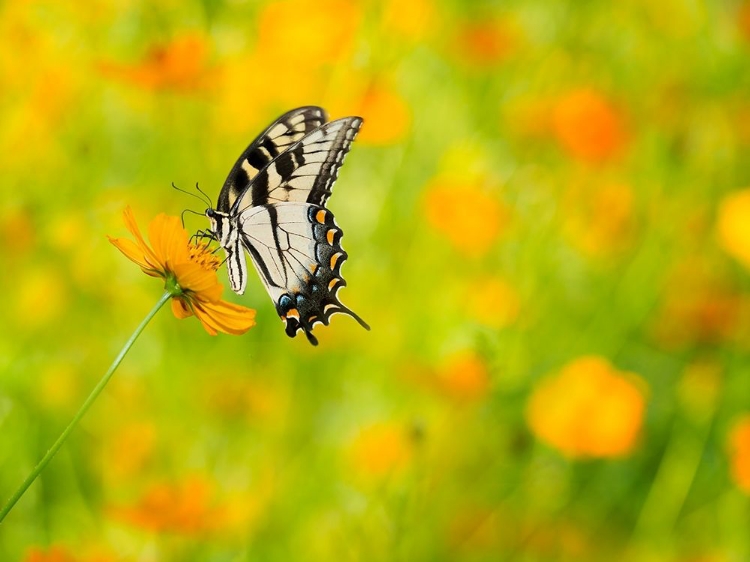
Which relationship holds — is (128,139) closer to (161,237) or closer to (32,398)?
(32,398)

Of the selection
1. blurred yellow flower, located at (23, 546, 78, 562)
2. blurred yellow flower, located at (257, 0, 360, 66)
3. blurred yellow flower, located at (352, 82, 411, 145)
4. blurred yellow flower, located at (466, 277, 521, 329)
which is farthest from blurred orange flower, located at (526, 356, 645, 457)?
blurred yellow flower, located at (23, 546, 78, 562)

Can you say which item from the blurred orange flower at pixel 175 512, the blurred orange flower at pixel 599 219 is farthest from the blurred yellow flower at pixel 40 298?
the blurred orange flower at pixel 599 219

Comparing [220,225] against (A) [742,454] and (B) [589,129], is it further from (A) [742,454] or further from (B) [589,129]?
(B) [589,129]

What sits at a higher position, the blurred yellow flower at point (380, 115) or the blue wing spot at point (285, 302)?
the blurred yellow flower at point (380, 115)

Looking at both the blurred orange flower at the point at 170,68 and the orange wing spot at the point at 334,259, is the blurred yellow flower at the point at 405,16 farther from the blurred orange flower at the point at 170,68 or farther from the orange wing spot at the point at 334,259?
the orange wing spot at the point at 334,259

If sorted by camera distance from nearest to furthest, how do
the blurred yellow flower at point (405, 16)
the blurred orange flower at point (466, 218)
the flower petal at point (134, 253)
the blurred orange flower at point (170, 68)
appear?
the flower petal at point (134, 253), the blurred orange flower at point (170, 68), the blurred yellow flower at point (405, 16), the blurred orange flower at point (466, 218)

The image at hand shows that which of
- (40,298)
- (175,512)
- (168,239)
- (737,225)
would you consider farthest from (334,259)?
(737,225)

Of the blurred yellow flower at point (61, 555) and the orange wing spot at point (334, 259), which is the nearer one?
the blurred yellow flower at point (61, 555)

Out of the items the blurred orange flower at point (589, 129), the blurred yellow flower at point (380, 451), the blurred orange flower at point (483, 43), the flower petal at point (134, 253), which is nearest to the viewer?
the flower petal at point (134, 253)
